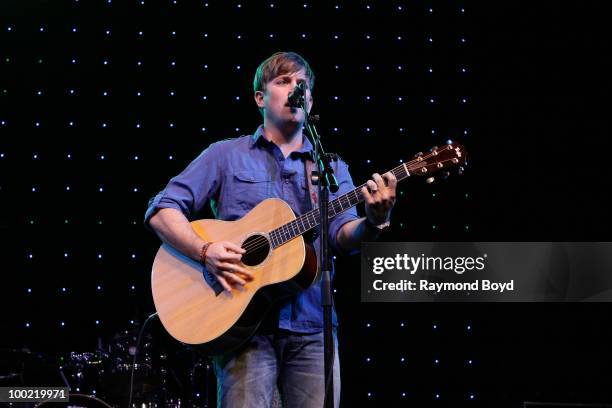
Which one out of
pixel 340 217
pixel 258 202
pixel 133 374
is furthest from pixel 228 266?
pixel 133 374

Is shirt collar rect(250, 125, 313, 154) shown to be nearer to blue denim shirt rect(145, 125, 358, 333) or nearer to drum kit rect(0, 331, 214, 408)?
blue denim shirt rect(145, 125, 358, 333)

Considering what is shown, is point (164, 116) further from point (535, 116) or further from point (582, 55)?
point (582, 55)

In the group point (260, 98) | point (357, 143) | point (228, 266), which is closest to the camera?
point (228, 266)

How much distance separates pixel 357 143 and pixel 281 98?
6.49 ft

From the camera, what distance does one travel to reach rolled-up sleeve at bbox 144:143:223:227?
9.55 feet

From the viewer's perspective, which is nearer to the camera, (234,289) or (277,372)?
(277,372)

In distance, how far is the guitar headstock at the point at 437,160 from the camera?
2.72 meters

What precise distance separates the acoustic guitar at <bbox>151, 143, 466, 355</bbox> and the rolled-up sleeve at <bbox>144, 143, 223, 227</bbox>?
0.10 m

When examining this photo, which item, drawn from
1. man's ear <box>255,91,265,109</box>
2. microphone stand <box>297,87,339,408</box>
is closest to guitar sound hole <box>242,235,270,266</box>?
microphone stand <box>297,87,339,408</box>

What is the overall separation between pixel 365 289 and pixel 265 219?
2060 millimetres

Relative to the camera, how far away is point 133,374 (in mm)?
4676

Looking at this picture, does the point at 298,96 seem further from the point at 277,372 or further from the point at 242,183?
the point at 277,372

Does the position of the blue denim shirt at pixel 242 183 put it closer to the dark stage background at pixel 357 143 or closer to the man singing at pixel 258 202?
the man singing at pixel 258 202

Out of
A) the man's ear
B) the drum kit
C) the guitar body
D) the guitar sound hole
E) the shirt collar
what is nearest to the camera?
the guitar body
